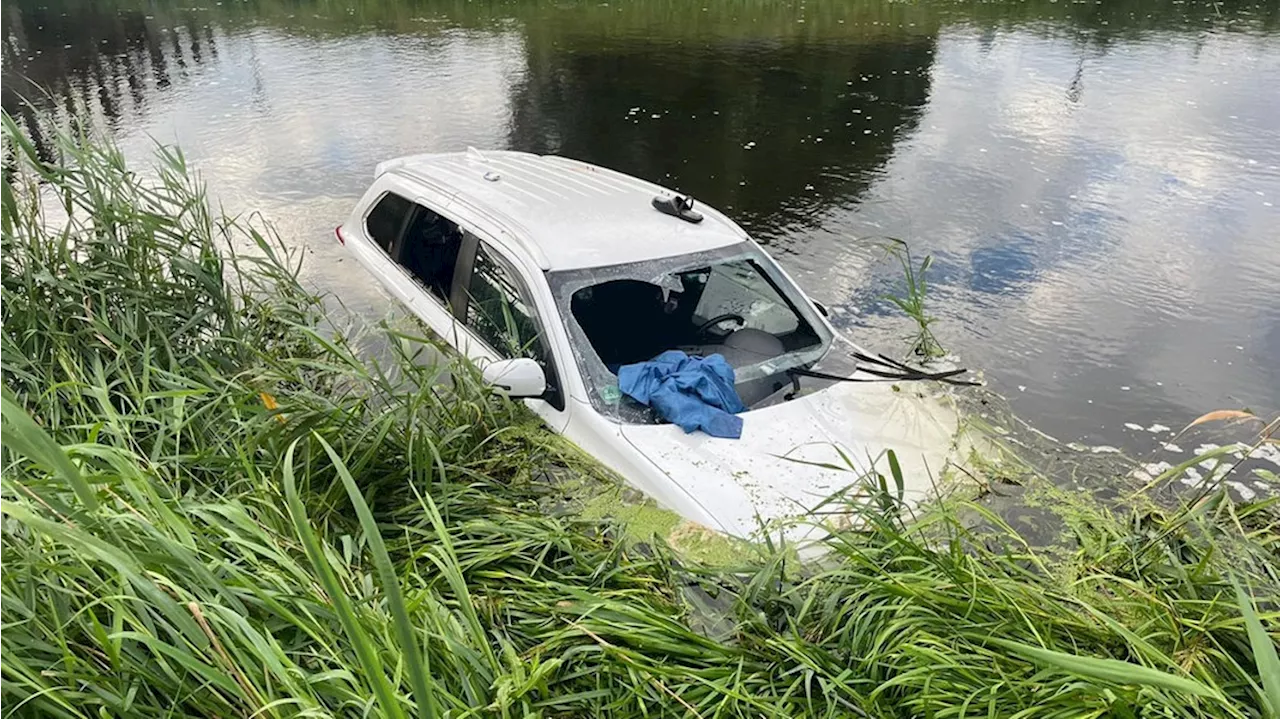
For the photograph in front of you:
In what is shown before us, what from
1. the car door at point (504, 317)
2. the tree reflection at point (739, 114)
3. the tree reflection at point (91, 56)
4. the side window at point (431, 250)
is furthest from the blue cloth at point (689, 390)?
the tree reflection at point (91, 56)

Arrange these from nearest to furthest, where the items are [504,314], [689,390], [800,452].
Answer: [800,452] < [689,390] < [504,314]

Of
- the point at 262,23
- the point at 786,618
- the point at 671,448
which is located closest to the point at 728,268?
the point at 671,448

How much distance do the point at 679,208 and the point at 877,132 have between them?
773 cm

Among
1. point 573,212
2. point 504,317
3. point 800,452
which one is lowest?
point 800,452

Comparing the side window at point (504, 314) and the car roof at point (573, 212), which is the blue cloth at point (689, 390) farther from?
the car roof at point (573, 212)

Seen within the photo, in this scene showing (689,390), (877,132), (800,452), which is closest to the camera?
(800,452)

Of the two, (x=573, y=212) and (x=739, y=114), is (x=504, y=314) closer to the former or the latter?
(x=573, y=212)

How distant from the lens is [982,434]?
4.38 meters

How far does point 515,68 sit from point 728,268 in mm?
11792

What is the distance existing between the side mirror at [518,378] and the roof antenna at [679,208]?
1.32 metres

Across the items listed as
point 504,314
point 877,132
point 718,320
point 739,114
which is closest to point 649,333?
point 718,320

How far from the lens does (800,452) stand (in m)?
3.65

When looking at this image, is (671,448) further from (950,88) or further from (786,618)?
(950,88)

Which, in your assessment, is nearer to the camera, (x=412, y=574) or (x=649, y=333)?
(x=412, y=574)
